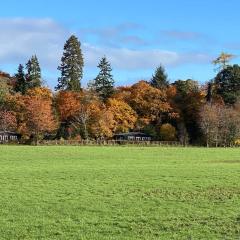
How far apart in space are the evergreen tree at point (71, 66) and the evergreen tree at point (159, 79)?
18014mm

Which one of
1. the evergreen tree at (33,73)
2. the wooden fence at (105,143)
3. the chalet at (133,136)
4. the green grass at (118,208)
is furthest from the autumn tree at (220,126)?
the green grass at (118,208)

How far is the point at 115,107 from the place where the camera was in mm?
111875

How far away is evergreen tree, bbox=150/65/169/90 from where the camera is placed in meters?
124

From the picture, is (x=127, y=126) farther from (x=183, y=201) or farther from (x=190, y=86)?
(x=183, y=201)

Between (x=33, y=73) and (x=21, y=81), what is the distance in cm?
476

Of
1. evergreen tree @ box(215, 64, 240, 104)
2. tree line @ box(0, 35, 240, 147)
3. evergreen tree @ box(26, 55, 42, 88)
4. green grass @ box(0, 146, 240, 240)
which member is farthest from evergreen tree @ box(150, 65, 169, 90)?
green grass @ box(0, 146, 240, 240)

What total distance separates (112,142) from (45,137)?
15.4m

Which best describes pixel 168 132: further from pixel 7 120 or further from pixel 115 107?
pixel 7 120

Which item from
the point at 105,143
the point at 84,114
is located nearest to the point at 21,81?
the point at 84,114

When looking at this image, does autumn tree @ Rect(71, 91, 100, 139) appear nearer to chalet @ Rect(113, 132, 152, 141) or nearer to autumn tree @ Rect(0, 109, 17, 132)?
chalet @ Rect(113, 132, 152, 141)

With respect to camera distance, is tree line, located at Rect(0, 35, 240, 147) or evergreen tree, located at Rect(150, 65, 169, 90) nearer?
tree line, located at Rect(0, 35, 240, 147)

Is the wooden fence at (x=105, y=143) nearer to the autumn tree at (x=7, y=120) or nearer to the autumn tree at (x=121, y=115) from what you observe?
the autumn tree at (x=121, y=115)

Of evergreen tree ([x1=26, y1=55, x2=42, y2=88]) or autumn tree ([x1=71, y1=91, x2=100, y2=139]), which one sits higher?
evergreen tree ([x1=26, y1=55, x2=42, y2=88])

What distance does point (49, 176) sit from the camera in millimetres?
29578
